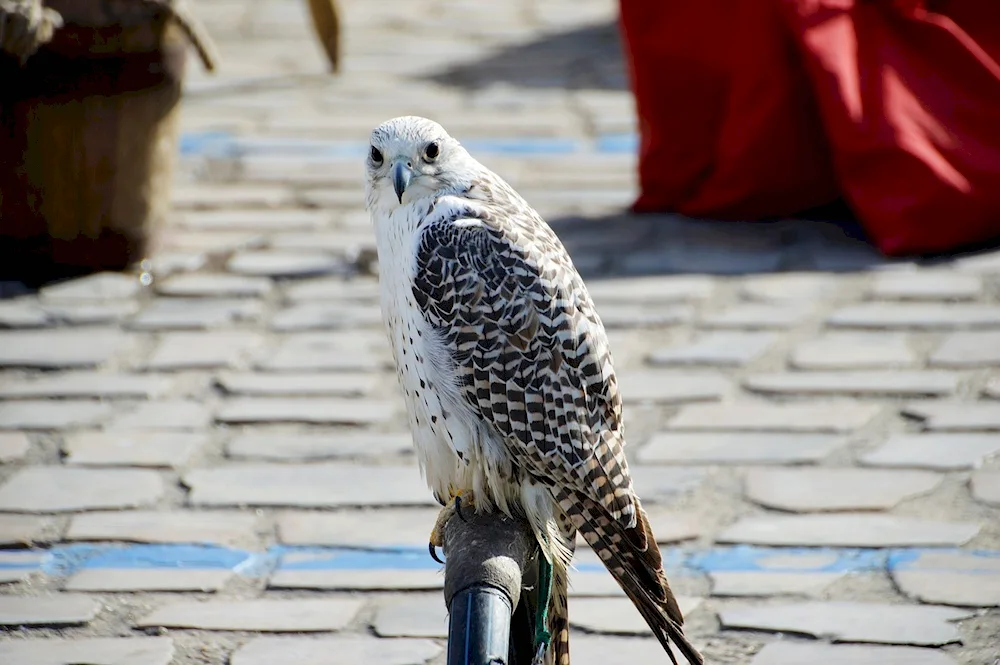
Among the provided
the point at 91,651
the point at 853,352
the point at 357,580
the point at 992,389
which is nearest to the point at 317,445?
the point at 357,580

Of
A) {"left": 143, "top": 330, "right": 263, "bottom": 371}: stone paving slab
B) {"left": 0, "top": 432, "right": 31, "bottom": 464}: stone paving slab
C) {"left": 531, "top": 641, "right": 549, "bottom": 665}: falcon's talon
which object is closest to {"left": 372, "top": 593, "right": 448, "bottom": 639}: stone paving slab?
{"left": 531, "top": 641, "right": 549, "bottom": 665}: falcon's talon

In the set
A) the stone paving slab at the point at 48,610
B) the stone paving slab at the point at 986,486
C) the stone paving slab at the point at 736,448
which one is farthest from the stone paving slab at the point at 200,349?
the stone paving slab at the point at 986,486

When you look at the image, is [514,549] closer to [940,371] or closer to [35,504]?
[35,504]

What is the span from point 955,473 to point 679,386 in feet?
2.84

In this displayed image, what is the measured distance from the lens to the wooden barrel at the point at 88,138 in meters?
4.62

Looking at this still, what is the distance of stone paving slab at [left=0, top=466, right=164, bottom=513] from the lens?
3393 mm

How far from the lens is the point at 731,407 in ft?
12.8

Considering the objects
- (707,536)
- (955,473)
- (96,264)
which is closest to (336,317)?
(96,264)

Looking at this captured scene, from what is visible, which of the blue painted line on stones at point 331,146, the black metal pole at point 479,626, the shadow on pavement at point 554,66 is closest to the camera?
the black metal pole at point 479,626

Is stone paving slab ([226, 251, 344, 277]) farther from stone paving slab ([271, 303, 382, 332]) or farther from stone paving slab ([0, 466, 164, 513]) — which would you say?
stone paving slab ([0, 466, 164, 513])

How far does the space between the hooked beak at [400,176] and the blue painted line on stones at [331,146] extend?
11.8ft

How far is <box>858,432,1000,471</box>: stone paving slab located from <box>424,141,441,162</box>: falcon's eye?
5.14ft

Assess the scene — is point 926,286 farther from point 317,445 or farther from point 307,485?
point 307,485

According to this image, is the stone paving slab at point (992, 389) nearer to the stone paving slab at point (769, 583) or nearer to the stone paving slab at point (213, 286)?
the stone paving slab at point (769, 583)
